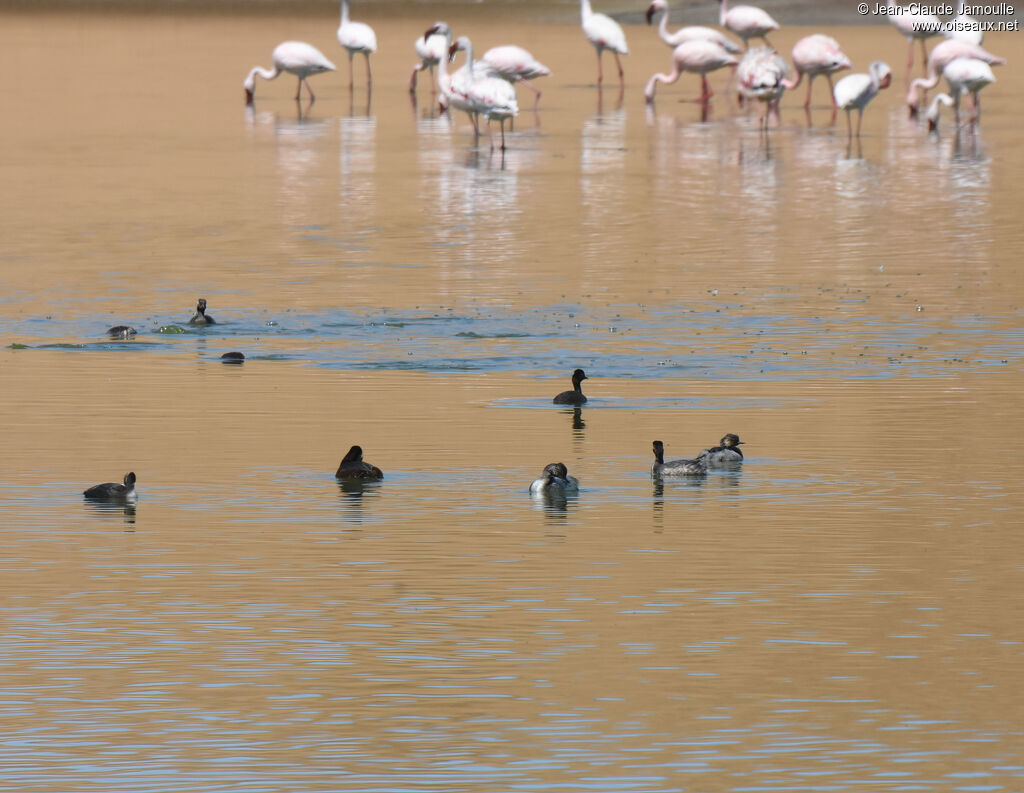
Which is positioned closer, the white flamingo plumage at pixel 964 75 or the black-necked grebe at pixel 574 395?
the black-necked grebe at pixel 574 395

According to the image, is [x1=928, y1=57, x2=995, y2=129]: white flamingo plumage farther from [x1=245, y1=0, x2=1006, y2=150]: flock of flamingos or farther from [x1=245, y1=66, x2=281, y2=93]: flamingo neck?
[x1=245, y1=66, x2=281, y2=93]: flamingo neck

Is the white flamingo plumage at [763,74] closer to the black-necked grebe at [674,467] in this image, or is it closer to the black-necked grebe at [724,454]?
the black-necked grebe at [724,454]

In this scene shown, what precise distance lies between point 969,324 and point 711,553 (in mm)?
9272

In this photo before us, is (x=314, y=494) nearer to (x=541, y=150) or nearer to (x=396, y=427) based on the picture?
(x=396, y=427)

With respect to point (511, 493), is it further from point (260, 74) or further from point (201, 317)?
point (260, 74)

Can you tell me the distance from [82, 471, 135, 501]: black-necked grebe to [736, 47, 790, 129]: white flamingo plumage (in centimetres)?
3222

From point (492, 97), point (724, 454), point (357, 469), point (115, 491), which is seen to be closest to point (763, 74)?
point (492, 97)

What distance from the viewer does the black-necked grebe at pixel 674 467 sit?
1380 cm

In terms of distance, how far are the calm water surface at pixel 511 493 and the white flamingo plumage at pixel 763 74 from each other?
1108cm

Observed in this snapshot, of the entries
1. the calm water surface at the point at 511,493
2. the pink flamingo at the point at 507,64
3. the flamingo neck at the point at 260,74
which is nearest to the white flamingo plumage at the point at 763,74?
the pink flamingo at the point at 507,64

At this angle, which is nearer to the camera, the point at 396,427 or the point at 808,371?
the point at 396,427

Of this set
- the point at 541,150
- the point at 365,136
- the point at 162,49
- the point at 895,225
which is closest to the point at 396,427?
the point at 895,225

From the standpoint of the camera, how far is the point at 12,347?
1962 centimetres

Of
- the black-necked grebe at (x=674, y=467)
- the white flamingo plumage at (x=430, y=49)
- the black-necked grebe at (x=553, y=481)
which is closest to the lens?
the black-necked grebe at (x=553, y=481)
